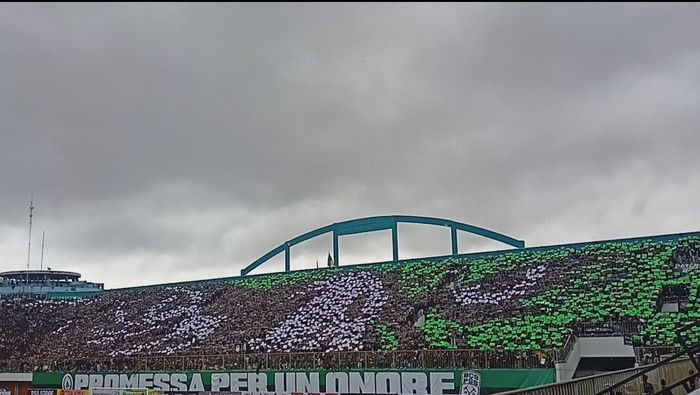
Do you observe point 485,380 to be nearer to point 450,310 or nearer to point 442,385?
point 442,385

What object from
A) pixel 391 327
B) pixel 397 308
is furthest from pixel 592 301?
pixel 397 308

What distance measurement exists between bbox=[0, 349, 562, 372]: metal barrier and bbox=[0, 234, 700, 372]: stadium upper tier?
132 centimetres

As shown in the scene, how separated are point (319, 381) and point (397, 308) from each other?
291 inches

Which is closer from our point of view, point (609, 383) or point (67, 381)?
point (609, 383)

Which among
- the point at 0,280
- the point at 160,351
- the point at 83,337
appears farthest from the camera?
the point at 0,280

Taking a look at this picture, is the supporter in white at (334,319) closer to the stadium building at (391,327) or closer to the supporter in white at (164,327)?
the stadium building at (391,327)

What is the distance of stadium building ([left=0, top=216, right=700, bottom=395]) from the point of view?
27672 millimetres

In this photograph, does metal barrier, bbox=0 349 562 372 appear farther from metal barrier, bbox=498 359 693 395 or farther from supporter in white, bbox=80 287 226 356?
metal barrier, bbox=498 359 693 395

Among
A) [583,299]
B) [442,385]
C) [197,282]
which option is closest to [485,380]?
[442,385]

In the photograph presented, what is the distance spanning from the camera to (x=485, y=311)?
3278 cm

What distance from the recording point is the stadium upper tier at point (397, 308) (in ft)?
98.4

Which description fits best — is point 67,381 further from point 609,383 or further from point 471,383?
point 609,383

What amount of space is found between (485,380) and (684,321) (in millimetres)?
8227

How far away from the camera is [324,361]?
3056 cm
